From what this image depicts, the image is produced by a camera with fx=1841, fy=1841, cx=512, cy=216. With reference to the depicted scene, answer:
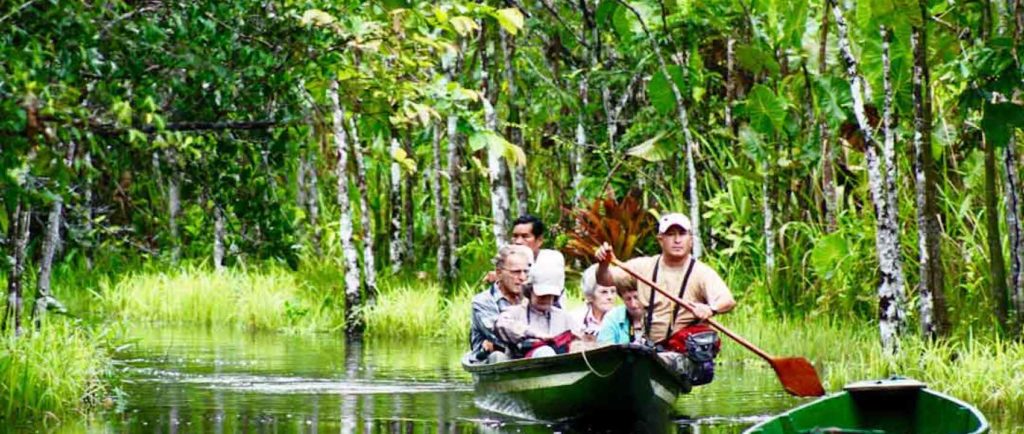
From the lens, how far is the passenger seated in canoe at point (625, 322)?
1252 centimetres

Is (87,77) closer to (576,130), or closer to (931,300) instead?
(931,300)

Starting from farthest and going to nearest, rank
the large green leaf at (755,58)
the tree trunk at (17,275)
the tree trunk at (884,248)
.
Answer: the large green leaf at (755,58) → the tree trunk at (884,248) → the tree trunk at (17,275)

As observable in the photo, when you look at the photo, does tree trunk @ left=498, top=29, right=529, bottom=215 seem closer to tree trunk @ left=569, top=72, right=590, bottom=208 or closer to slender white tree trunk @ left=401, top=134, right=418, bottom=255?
tree trunk @ left=569, top=72, right=590, bottom=208

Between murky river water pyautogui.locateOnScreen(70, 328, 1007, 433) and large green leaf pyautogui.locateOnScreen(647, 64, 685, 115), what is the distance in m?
2.52

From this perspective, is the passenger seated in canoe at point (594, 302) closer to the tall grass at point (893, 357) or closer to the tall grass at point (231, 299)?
the tall grass at point (893, 357)

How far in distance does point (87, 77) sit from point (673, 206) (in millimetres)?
12183

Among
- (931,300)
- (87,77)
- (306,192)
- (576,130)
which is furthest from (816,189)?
(306,192)

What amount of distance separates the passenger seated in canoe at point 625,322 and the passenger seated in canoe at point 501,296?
2.44 ft

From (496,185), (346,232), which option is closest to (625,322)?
(346,232)

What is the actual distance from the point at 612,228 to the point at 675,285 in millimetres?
7437

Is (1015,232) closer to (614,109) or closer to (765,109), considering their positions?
(765,109)

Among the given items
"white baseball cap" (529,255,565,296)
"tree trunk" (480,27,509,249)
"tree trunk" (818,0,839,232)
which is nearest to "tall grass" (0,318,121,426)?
"white baseball cap" (529,255,565,296)

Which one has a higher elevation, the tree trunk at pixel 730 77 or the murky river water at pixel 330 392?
the tree trunk at pixel 730 77

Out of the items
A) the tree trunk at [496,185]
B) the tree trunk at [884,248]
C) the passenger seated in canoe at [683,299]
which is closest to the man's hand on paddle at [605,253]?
the passenger seated in canoe at [683,299]
